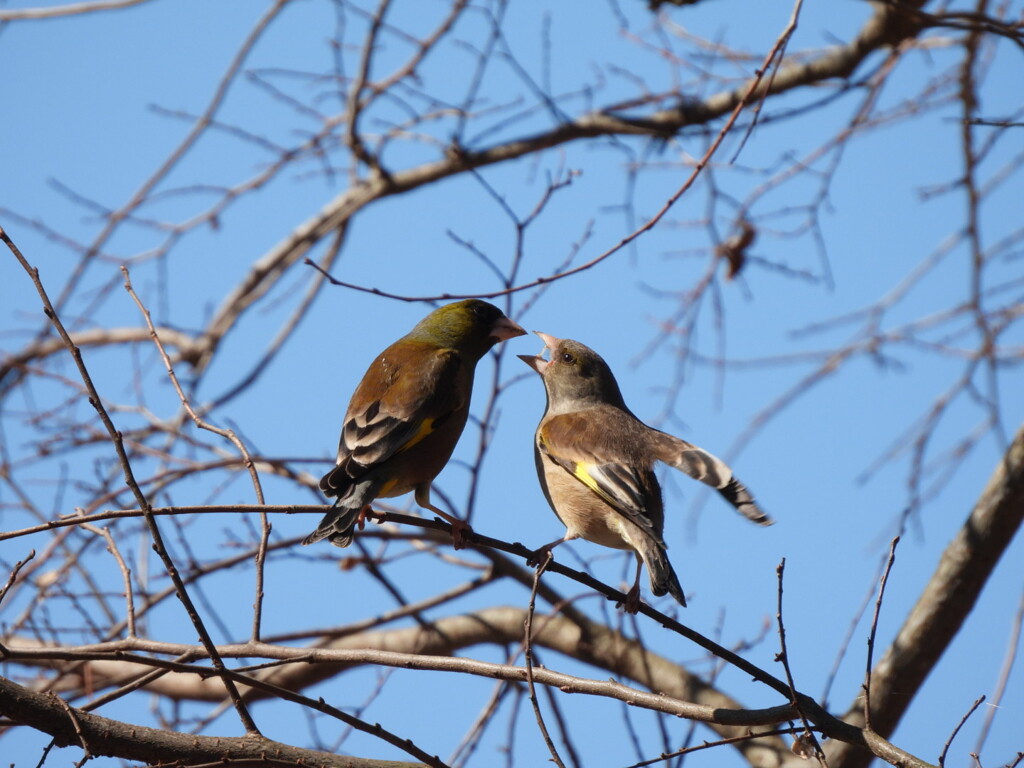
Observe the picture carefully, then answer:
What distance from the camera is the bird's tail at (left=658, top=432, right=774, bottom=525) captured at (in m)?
3.52

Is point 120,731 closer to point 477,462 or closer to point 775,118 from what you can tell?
point 477,462

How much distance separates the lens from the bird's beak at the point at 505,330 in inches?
221

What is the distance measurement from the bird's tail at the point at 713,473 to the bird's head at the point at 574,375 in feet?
2.78

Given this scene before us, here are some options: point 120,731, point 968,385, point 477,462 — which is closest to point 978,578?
point 968,385

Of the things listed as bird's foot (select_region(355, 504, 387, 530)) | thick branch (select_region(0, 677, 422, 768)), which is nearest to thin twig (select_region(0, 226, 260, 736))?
thick branch (select_region(0, 677, 422, 768))

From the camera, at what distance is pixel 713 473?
12.4 feet

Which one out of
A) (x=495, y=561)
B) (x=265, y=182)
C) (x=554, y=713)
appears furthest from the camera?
(x=265, y=182)

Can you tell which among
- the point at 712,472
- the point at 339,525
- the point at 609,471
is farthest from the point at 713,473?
the point at 339,525

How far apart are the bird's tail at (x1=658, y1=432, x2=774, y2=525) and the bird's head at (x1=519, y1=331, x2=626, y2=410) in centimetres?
85

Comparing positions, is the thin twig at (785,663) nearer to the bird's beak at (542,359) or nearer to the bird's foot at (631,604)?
the bird's foot at (631,604)

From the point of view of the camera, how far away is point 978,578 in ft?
17.5

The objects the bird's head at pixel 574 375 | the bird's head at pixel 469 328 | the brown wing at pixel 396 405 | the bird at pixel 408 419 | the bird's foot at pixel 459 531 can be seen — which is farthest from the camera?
the bird's head at pixel 469 328

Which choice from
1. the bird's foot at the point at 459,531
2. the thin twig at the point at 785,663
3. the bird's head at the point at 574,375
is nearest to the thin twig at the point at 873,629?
the thin twig at the point at 785,663

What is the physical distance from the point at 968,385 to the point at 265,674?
4.73 m
